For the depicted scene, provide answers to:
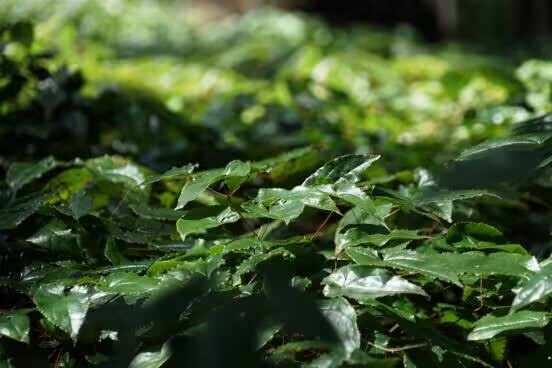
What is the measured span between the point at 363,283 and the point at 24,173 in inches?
29.1

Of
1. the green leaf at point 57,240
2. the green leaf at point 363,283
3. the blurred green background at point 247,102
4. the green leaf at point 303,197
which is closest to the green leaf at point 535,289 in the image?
the green leaf at point 363,283

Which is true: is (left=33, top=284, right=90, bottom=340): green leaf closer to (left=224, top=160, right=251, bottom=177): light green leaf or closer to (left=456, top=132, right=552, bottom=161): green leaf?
(left=224, top=160, right=251, bottom=177): light green leaf

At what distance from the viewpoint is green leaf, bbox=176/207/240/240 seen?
40.0 inches

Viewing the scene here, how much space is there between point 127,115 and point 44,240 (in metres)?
1.14

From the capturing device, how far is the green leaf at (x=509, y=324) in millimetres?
878

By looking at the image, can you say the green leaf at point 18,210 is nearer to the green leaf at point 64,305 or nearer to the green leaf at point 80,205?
the green leaf at point 80,205

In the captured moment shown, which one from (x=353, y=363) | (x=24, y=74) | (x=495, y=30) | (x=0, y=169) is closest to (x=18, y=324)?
(x=353, y=363)

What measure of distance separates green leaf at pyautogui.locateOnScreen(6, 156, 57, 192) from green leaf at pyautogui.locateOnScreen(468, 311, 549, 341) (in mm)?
844

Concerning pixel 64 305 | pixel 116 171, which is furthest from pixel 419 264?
pixel 116 171

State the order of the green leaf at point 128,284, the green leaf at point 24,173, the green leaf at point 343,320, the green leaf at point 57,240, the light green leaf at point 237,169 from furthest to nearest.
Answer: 1. the green leaf at point 24,173
2. the green leaf at point 57,240
3. the light green leaf at point 237,169
4. the green leaf at point 128,284
5. the green leaf at point 343,320

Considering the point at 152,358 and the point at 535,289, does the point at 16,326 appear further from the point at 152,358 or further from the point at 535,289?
the point at 535,289

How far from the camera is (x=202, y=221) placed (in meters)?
1.04

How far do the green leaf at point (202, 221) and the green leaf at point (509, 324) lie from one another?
39 centimetres

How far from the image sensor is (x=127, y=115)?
223 cm
